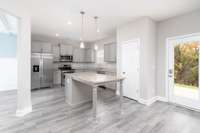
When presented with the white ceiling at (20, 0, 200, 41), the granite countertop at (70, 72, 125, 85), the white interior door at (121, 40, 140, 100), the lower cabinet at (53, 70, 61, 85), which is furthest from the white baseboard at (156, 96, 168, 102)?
the lower cabinet at (53, 70, 61, 85)

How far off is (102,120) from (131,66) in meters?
2.09

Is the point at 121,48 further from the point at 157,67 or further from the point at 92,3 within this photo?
the point at 92,3

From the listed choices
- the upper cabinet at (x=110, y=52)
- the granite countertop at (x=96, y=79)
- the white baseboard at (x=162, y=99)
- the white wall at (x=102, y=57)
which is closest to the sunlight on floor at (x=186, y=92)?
the white baseboard at (x=162, y=99)

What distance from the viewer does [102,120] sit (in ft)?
8.11

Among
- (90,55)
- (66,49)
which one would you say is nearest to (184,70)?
(90,55)

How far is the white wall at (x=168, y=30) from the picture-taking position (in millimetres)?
3037

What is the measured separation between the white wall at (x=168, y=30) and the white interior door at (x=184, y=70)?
0.57 feet

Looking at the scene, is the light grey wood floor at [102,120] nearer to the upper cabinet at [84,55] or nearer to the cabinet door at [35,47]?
the cabinet door at [35,47]

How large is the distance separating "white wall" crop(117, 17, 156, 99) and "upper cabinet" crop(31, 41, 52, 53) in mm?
4082

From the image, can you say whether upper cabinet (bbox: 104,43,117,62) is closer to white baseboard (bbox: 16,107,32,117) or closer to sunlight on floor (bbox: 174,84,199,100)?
sunlight on floor (bbox: 174,84,199,100)

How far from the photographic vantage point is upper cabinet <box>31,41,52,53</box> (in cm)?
511

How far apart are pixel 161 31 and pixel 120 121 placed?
10.4 feet

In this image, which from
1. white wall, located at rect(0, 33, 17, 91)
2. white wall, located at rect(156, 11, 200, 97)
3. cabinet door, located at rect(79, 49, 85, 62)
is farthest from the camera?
cabinet door, located at rect(79, 49, 85, 62)

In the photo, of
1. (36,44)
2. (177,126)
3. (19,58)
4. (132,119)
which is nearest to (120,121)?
(132,119)
